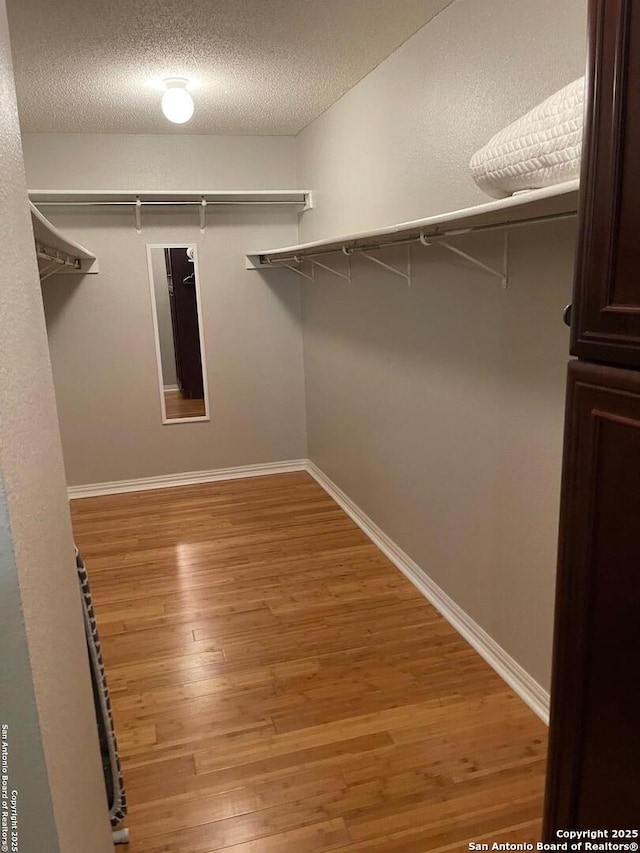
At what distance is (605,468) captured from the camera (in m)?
0.91

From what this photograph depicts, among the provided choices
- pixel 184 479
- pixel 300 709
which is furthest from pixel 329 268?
pixel 300 709

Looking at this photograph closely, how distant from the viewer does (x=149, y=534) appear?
3.69m

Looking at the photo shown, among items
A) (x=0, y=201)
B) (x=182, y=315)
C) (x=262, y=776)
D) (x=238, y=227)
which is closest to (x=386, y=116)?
(x=238, y=227)

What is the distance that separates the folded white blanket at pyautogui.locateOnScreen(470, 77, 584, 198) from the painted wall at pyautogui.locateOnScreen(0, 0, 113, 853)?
110cm

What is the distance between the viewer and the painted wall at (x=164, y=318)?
4.21 metres

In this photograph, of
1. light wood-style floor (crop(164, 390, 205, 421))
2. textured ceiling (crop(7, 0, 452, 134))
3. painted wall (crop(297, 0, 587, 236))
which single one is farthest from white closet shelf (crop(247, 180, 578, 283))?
light wood-style floor (crop(164, 390, 205, 421))

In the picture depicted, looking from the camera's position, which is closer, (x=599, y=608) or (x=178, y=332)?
(x=599, y=608)

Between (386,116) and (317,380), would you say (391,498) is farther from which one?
(386,116)

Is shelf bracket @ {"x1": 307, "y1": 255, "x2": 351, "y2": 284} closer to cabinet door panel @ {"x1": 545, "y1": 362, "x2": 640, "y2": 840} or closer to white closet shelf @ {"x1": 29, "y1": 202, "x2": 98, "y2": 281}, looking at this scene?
white closet shelf @ {"x1": 29, "y1": 202, "x2": 98, "y2": 281}

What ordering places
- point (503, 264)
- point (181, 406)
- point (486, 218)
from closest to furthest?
point (486, 218) → point (503, 264) → point (181, 406)

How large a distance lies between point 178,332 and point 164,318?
5.3 inches

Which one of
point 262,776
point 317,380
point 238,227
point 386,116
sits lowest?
point 262,776

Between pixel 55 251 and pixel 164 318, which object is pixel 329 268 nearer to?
pixel 164 318

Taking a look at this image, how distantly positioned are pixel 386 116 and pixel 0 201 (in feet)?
7.83
